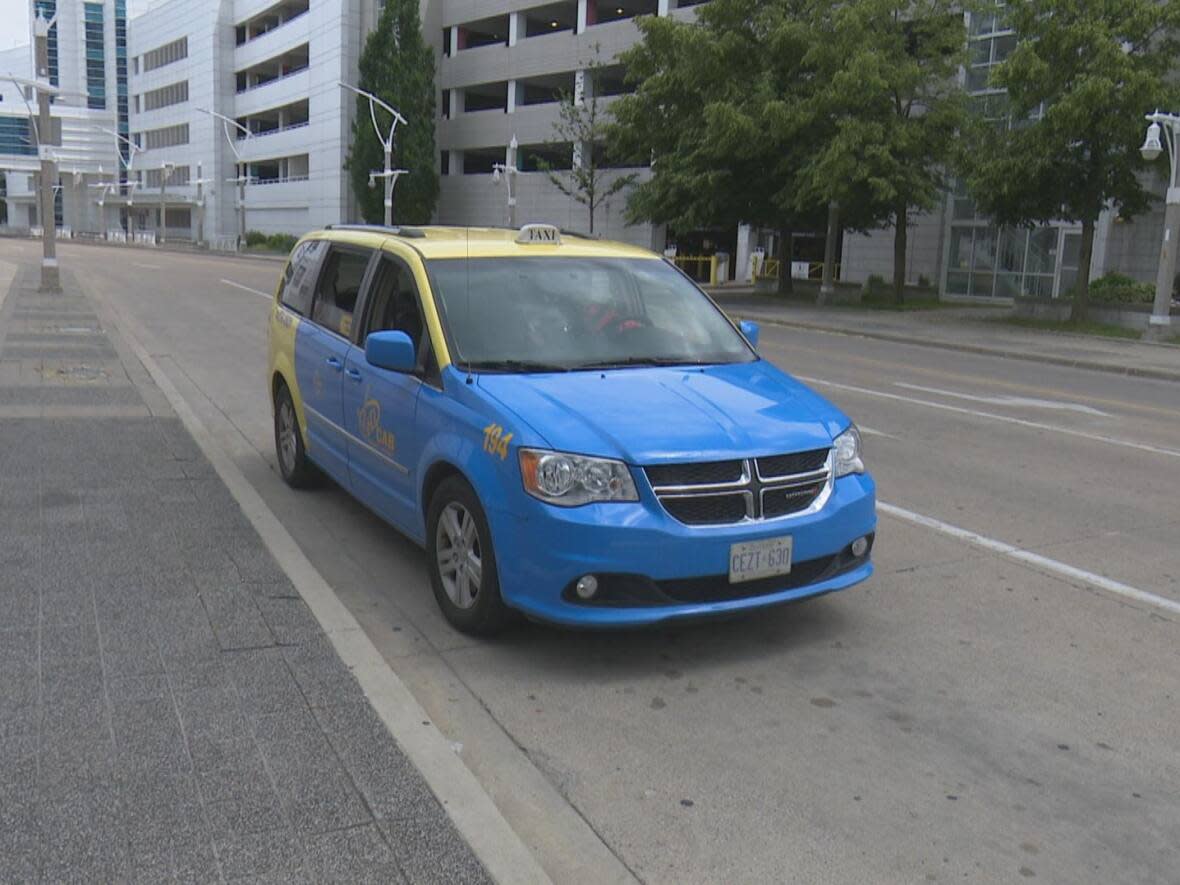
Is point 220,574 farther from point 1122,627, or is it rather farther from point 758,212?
point 758,212

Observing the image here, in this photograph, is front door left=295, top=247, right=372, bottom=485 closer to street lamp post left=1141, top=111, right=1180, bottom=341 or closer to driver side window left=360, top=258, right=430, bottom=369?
driver side window left=360, top=258, right=430, bottom=369

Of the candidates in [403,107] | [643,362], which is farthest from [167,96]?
[643,362]

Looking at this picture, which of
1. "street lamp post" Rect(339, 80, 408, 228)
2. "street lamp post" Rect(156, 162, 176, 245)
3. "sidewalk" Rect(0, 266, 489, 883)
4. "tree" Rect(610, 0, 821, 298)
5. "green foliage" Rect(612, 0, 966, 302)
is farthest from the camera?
"street lamp post" Rect(156, 162, 176, 245)

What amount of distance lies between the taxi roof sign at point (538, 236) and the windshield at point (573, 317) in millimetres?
210

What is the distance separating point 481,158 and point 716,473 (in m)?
64.3

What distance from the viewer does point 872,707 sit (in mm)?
4535

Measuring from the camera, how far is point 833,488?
5078 millimetres

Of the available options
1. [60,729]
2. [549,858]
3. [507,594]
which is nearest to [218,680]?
[60,729]

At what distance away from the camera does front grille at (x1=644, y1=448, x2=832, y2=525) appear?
464 centimetres

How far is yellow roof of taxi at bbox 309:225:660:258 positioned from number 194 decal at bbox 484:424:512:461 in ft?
5.17

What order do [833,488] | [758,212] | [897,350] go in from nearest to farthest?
[833,488] → [897,350] → [758,212]

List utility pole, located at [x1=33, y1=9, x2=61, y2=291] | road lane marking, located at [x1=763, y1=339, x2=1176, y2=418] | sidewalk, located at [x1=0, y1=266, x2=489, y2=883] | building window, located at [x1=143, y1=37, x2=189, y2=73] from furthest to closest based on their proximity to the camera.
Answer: building window, located at [x1=143, y1=37, x2=189, y2=73] < utility pole, located at [x1=33, y1=9, x2=61, y2=291] < road lane marking, located at [x1=763, y1=339, x2=1176, y2=418] < sidewalk, located at [x1=0, y1=266, x2=489, y2=883]

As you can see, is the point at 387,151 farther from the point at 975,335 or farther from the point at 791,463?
the point at 791,463

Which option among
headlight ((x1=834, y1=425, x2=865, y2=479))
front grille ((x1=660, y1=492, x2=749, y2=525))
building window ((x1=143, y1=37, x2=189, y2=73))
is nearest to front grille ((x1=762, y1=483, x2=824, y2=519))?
front grille ((x1=660, y1=492, x2=749, y2=525))
